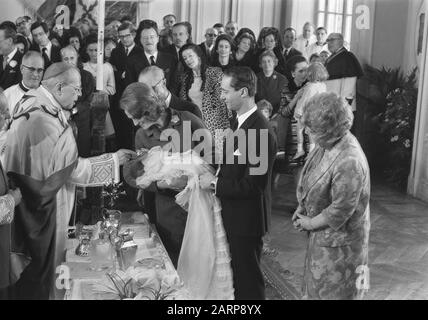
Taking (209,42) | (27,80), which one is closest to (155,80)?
(27,80)

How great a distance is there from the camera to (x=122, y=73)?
5734 mm

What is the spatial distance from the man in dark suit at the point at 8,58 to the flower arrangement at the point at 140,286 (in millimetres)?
2156

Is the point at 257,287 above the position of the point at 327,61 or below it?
below

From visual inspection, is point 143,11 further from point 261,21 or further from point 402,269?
point 402,269

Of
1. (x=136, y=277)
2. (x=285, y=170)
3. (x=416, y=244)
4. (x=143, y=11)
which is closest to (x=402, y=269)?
(x=416, y=244)

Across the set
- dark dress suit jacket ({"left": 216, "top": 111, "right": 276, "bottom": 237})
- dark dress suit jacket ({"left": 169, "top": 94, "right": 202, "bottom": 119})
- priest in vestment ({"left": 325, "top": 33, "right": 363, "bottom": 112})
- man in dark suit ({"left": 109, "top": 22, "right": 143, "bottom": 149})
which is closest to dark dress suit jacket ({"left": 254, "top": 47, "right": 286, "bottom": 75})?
priest in vestment ({"left": 325, "top": 33, "right": 363, "bottom": 112})

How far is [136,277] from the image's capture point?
3.06 m

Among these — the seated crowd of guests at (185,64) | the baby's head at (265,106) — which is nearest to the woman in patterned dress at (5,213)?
the seated crowd of guests at (185,64)

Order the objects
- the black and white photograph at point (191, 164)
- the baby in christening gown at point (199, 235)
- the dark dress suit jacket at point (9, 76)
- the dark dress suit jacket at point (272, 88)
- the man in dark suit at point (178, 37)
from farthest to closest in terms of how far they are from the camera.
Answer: the man in dark suit at point (178, 37) → the dark dress suit jacket at point (272, 88) → the dark dress suit jacket at point (9, 76) → the baby in christening gown at point (199, 235) → the black and white photograph at point (191, 164)

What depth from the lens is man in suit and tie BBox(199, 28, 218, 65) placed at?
6492 mm

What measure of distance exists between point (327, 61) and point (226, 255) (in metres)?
3.01

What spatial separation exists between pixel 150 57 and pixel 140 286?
3180mm

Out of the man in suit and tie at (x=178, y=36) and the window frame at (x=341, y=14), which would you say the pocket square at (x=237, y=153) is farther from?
the window frame at (x=341, y=14)

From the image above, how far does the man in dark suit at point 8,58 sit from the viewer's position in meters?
4.77
